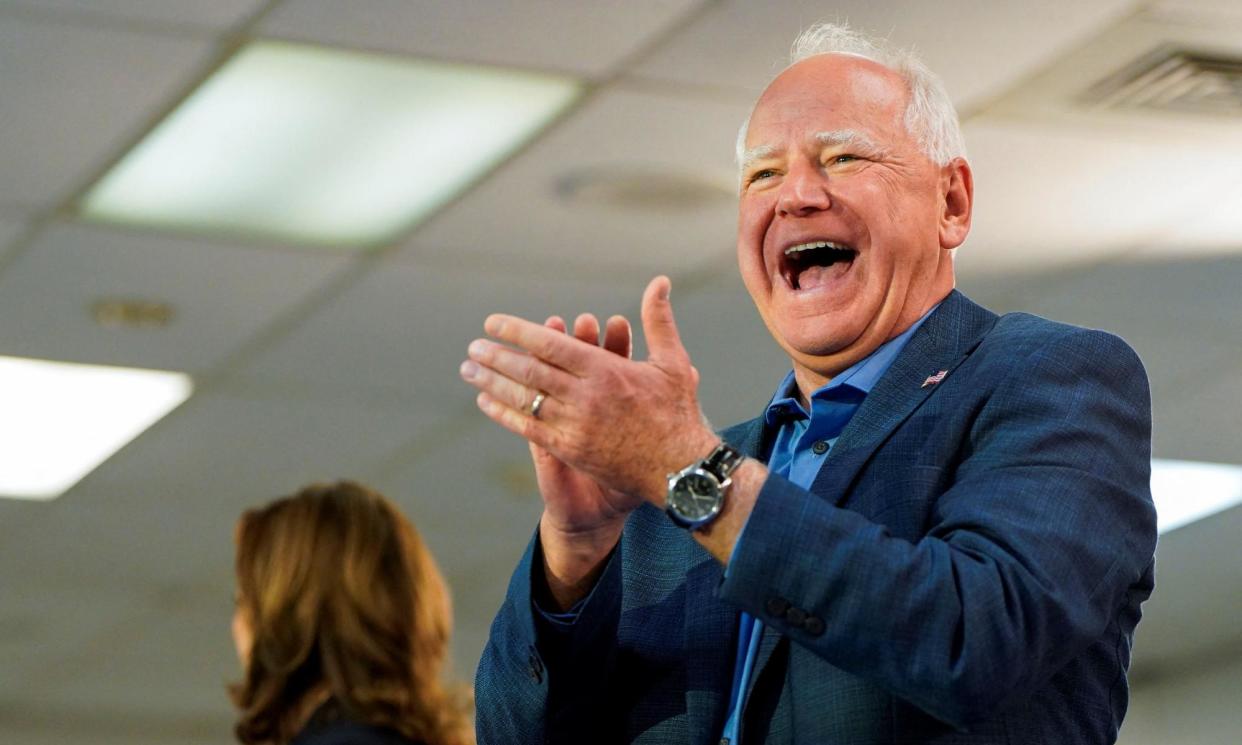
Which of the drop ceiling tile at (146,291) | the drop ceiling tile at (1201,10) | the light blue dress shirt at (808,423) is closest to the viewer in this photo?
the light blue dress shirt at (808,423)

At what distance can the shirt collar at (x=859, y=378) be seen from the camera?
162 cm

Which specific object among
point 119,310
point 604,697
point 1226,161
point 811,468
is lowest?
point 604,697

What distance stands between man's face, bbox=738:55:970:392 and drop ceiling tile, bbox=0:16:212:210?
6.16 feet

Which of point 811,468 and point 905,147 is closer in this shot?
point 811,468

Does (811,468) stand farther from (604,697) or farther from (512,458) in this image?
(512,458)

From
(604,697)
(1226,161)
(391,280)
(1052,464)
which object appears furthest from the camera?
(391,280)

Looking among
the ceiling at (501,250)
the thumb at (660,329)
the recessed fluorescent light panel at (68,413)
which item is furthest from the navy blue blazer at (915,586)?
the recessed fluorescent light panel at (68,413)

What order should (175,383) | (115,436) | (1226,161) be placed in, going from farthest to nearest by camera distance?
(115,436) < (175,383) < (1226,161)

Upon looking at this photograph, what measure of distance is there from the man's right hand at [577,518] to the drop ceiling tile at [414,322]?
9.75 feet

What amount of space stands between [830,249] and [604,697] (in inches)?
18.4

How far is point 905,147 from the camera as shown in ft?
5.77

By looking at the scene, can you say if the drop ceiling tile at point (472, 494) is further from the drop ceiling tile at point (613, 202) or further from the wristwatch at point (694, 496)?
the wristwatch at point (694, 496)

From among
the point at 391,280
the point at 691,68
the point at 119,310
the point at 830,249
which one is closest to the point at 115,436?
the point at 119,310

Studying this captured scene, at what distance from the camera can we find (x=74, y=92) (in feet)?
11.7
